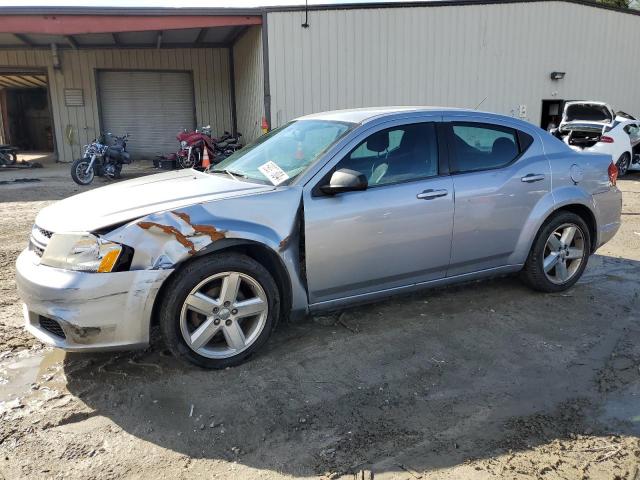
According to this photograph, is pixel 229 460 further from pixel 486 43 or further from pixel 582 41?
pixel 582 41

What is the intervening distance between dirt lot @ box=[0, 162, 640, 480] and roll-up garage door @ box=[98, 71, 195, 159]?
14547mm

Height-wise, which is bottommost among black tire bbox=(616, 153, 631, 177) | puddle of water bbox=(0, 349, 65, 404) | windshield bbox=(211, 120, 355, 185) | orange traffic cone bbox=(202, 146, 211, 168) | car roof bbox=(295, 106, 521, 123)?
puddle of water bbox=(0, 349, 65, 404)

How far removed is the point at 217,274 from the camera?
10.7ft

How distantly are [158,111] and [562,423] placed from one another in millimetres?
17331

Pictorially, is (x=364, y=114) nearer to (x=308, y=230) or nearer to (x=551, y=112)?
(x=308, y=230)

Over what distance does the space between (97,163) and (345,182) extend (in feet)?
34.1

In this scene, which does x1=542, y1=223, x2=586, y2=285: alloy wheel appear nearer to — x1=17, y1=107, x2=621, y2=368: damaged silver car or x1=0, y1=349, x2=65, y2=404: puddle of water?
x1=17, y1=107, x2=621, y2=368: damaged silver car

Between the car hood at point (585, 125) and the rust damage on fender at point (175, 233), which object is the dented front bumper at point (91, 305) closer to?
the rust damage on fender at point (175, 233)

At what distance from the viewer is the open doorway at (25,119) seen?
24.2 m

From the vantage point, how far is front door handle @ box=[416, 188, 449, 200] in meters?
3.88

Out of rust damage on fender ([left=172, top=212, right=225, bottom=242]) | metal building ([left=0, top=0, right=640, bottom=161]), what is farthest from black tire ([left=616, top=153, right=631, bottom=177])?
rust damage on fender ([left=172, top=212, right=225, bottom=242])

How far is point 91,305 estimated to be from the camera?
9.82ft

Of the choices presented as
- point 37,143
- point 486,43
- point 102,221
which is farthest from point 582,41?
point 37,143

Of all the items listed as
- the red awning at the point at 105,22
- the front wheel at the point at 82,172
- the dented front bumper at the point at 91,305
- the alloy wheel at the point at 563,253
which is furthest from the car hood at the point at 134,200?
the red awning at the point at 105,22
